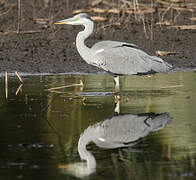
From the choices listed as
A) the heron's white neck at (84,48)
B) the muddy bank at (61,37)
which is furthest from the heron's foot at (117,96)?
the muddy bank at (61,37)

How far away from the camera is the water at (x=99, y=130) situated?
5551 millimetres

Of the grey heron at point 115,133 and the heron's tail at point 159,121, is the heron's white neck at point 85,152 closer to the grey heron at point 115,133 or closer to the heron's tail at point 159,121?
the grey heron at point 115,133

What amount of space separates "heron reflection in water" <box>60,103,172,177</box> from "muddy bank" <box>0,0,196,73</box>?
174 inches

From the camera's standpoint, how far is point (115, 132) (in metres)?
6.94

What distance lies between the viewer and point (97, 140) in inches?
262

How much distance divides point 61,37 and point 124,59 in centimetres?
536

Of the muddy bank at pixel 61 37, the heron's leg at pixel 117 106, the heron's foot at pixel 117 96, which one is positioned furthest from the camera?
the muddy bank at pixel 61 37

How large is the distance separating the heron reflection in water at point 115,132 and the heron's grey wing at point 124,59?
148cm

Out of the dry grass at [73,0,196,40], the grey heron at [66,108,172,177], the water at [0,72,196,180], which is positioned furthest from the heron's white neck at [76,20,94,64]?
the dry grass at [73,0,196,40]

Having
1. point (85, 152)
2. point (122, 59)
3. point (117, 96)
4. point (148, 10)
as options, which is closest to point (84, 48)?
point (122, 59)

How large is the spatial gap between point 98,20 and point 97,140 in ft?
31.2

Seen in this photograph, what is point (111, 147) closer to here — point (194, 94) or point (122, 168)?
point (122, 168)

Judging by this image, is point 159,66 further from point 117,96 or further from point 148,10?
point 148,10

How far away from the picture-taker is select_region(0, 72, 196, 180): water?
18.2 feet
